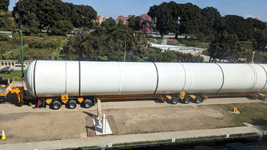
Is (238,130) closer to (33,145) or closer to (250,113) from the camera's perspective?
(250,113)

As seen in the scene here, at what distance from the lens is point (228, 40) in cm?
3994

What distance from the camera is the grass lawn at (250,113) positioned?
17328mm

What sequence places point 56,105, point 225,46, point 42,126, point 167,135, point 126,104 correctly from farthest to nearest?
point 225,46 < point 126,104 < point 56,105 < point 42,126 < point 167,135

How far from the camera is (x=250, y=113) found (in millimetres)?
19016

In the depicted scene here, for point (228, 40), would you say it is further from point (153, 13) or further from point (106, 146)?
point (153, 13)

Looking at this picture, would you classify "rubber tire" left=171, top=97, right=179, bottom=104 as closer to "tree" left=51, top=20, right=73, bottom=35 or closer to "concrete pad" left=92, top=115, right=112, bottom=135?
"concrete pad" left=92, top=115, right=112, bottom=135

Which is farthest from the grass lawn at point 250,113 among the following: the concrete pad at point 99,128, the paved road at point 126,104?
the concrete pad at point 99,128

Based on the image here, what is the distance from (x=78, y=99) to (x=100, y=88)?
2197 mm

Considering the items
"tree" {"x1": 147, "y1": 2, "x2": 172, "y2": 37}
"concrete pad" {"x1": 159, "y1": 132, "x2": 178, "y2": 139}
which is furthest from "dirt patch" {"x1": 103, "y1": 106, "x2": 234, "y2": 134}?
"tree" {"x1": 147, "y1": 2, "x2": 172, "y2": 37}

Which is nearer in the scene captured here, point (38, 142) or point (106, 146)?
point (106, 146)

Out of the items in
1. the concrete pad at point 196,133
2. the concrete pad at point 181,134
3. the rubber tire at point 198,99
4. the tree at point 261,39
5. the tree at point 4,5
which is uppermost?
the tree at point 4,5

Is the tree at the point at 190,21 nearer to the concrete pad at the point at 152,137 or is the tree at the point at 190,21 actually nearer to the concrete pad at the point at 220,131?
the concrete pad at the point at 220,131

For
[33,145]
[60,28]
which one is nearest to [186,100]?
[33,145]

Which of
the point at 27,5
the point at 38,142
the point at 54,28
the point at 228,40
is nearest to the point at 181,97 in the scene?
the point at 38,142
